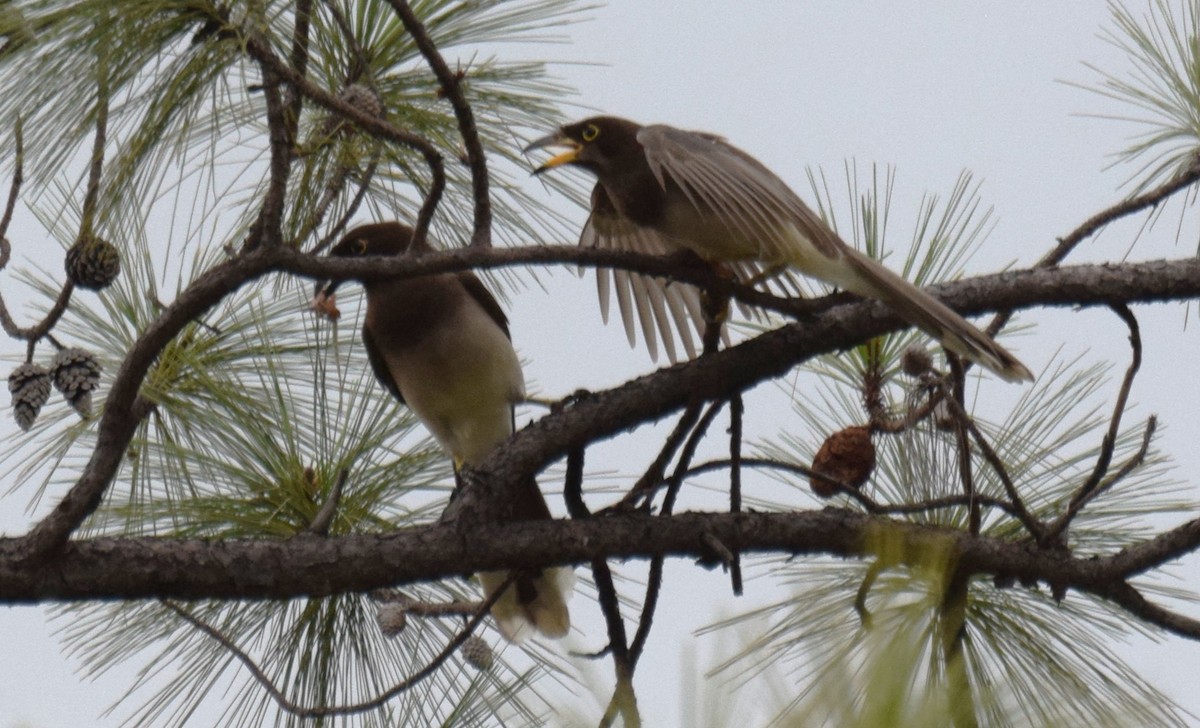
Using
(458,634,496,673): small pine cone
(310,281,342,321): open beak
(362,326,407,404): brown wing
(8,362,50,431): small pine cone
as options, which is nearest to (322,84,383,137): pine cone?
(310,281,342,321): open beak

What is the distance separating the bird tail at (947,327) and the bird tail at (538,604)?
1.18 metres

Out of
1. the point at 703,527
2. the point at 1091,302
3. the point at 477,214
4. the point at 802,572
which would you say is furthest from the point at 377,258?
the point at 1091,302

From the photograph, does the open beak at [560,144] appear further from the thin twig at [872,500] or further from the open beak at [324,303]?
the thin twig at [872,500]

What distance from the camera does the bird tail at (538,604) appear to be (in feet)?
11.9

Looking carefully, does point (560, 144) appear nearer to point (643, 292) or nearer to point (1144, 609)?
point (643, 292)

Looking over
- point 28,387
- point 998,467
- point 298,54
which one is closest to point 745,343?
point 998,467

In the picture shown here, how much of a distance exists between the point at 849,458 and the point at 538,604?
968mm

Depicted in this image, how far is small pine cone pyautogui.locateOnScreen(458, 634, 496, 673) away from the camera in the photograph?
3.15 meters

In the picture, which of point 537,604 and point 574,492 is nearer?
point 574,492

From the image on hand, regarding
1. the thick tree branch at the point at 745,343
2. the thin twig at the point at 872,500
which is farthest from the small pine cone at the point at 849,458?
the thick tree branch at the point at 745,343

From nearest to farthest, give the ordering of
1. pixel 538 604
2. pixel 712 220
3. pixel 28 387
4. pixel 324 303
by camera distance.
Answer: pixel 28 387
pixel 712 220
pixel 324 303
pixel 538 604

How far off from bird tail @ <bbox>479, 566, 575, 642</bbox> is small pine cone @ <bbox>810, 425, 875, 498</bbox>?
2.68 ft

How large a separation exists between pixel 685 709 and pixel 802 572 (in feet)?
6.17

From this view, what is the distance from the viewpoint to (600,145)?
3.68m
